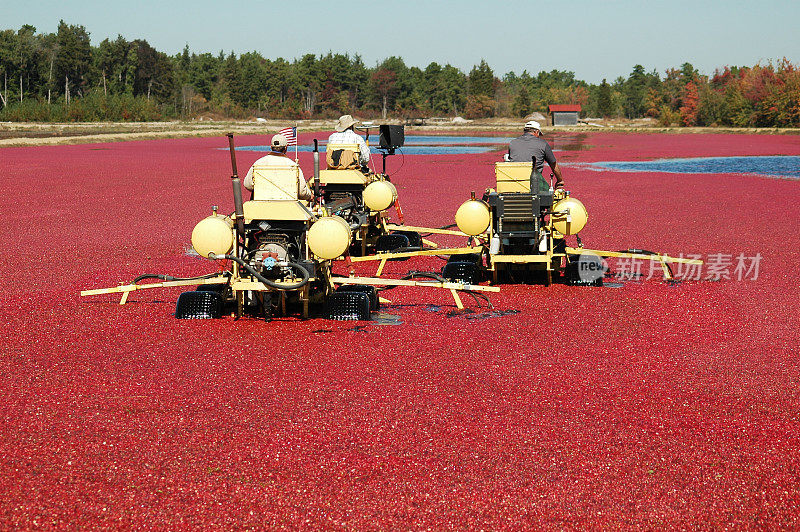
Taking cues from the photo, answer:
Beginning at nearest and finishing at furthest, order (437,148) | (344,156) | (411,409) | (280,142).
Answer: (411,409) → (280,142) → (344,156) → (437,148)

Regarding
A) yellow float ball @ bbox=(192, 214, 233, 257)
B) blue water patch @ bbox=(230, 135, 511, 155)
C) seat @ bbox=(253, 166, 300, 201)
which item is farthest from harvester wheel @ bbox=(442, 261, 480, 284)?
blue water patch @ bbox=(230, 135, 511, 155)

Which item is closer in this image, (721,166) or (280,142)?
(280,142)

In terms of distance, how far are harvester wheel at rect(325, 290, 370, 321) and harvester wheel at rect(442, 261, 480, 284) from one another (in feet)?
7.16

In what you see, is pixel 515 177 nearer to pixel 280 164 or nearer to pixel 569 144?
pixel 280 164

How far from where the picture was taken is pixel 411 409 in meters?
6.44

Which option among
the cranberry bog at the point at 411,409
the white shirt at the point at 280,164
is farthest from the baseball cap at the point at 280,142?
the cranberry bog at the point at 411,409

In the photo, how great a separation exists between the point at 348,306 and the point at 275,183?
5.25ft

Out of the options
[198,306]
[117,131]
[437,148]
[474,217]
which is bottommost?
[198,306]

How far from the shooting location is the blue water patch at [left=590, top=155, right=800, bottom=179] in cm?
3388

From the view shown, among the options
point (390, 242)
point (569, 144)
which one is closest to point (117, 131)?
point (569, 144)

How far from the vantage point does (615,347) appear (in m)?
8.17

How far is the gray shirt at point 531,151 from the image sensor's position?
1139 cm

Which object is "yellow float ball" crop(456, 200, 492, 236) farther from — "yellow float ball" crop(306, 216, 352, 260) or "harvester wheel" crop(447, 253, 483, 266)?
"yellow float ball" crop(306, 216, 352, 260)

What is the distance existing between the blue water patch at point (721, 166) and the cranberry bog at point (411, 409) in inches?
895
